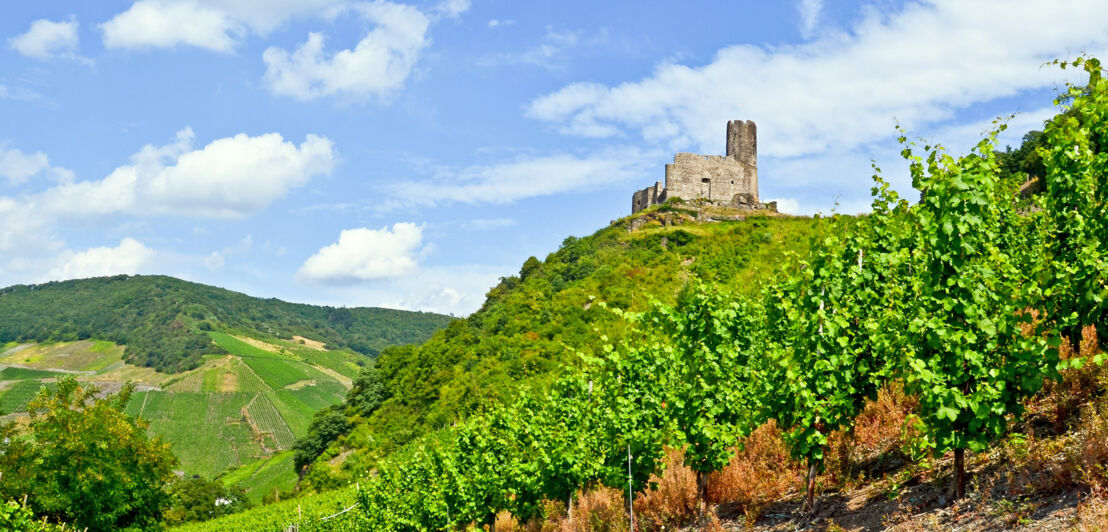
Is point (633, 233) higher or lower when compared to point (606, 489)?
higher

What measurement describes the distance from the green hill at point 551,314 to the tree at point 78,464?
1742 cm

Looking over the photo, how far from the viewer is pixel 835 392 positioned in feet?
33.3

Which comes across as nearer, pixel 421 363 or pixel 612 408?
pixel 612 408

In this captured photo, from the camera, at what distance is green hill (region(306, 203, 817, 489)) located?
53.1 metres

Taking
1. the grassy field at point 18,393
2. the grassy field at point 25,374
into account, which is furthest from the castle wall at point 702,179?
the grassy field at point 25,374

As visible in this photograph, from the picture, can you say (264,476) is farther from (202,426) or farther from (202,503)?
(202,426)

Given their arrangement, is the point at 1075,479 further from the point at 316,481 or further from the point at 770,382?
the point at 316,481

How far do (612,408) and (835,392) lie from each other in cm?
767

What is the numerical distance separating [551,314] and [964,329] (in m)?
56.6

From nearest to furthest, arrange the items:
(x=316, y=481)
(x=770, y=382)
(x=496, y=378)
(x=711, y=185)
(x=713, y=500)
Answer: (x=770, y=382) < (x=713, y=500) < (x=496, y=378) < (x=316, y=481) < (x=711, y=185)

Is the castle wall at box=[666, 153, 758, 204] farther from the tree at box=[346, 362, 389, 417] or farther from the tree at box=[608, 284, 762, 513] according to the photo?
the tree at box=[608, 284, 762, 513]

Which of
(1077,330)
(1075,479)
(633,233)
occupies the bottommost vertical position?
(1075,479)

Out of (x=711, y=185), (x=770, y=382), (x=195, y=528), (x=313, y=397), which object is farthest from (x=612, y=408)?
(x=313, y=397)

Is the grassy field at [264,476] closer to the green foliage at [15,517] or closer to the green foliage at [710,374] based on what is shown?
the green foliage at [15,517]
